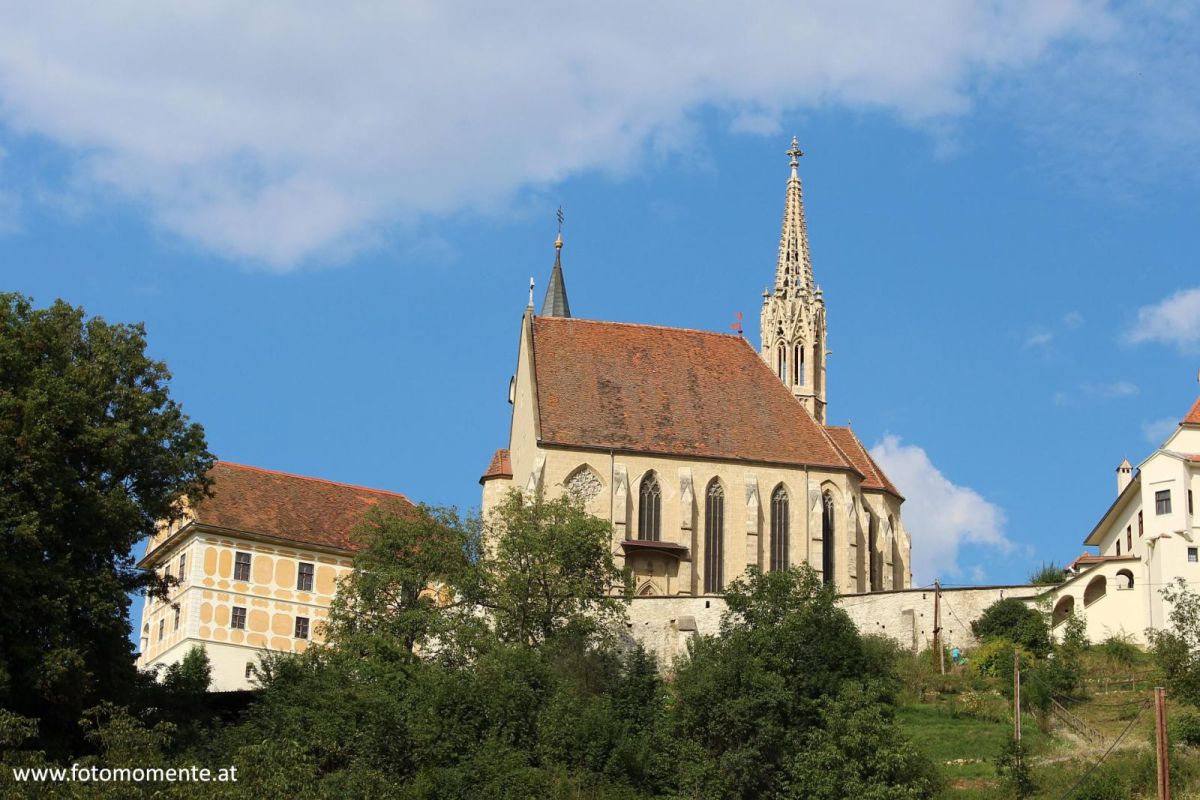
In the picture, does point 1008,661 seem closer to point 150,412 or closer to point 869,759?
point 869,759

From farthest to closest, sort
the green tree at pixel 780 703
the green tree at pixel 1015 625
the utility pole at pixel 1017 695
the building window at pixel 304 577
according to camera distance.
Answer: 1. the building window at pixel 304 577
2. the green tree at pixel 1015 625
3. the utility pole at pixel 1017 695
4. the green tree at pixel 780 703

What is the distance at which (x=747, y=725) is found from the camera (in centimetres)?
4862

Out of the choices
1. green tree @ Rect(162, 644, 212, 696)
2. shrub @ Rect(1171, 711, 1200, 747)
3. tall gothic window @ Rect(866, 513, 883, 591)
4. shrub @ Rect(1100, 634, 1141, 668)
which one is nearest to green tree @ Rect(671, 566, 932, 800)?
shrub @ Rect(1171, 711, 1200, 747)

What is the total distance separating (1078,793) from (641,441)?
25335 millimetres

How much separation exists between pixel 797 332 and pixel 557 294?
110 feet

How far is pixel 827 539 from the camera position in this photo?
67688 millimetres

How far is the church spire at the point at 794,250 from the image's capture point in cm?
7750

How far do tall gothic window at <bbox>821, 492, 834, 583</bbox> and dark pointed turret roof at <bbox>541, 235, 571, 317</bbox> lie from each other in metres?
A: 39.8

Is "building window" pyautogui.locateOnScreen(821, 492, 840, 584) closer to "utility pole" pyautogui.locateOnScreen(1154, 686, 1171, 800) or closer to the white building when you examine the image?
the white building

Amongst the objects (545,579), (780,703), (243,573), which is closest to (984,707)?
(780,703)

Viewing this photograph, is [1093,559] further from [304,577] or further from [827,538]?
[304,577]

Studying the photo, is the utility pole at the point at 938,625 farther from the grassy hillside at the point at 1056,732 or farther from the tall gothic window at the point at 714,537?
the tall gothic window at the point at 714,537

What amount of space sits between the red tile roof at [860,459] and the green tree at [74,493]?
Result: 2844 cm

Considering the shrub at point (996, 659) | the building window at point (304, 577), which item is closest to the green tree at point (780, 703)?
the shrub at point (996, 659)
